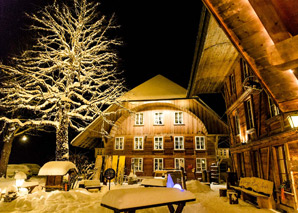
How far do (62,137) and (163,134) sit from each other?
10.7 metres

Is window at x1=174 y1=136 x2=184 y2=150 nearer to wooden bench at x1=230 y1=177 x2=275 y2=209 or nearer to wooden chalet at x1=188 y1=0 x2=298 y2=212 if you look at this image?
wooden chalet at x1=188 y1=0 x2=298 y2=212

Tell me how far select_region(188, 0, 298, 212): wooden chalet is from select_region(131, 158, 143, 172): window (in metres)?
8.76

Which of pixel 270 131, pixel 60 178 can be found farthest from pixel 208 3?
pixel 60 178

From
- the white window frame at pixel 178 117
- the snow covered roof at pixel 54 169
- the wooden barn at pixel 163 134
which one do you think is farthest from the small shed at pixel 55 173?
the white window frame at pixel 178 117

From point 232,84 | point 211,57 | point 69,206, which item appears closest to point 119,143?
point 232,84

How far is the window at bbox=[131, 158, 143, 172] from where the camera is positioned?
771 inches

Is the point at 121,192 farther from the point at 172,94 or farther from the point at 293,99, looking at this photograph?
the point at 172,94

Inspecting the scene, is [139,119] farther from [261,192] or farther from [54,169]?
[261,192]

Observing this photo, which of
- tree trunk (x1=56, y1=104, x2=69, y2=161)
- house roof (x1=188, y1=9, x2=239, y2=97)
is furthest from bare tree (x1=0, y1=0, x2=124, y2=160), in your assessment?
house roof (x1=188, y1=9, x2=239, y2=97)

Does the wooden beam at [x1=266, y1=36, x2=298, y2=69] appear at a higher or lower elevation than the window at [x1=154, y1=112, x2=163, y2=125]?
lower

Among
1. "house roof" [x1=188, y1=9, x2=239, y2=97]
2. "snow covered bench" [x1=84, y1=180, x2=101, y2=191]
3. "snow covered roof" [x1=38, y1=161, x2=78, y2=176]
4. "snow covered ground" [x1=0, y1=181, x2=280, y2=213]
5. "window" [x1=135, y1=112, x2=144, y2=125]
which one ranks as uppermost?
"house roof" [x1=188, y1=9, x2=239, y2=97]

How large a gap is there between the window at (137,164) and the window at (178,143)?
12.6ft

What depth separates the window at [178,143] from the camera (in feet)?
65.0

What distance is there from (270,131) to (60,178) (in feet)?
32.7
